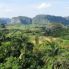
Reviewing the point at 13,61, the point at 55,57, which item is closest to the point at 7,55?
the point at 13,61

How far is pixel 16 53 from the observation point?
5825 centimetres

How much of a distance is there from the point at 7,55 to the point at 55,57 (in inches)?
453

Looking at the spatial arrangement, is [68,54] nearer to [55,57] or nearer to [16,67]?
[55,57]

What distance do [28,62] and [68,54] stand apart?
1012 cm

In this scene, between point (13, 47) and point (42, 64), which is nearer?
point (42, 64)

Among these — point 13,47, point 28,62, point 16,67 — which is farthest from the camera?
point 13,47

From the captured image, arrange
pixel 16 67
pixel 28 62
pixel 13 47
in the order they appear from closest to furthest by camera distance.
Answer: pixel 16 67 < pixel 28 62 < pixel 13 47

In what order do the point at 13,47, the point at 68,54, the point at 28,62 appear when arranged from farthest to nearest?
the point at 13,47, the point at 68,54, the point at 28,62

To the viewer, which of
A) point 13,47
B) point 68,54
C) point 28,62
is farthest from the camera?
point 13,47

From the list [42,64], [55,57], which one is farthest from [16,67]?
[55,57]

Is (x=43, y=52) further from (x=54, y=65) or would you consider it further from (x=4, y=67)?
(x=4, y=67)

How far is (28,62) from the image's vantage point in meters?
51.1

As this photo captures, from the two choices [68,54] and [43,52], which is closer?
[68,54]

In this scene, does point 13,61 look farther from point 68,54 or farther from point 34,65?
point 68,54
